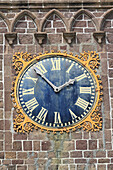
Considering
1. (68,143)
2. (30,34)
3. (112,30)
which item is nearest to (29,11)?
(30,34)

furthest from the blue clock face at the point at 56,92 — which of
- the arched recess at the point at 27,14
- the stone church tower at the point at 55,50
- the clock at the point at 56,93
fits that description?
the arched recess at the point at 27,14

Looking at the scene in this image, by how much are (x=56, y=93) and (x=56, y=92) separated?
0.07ft

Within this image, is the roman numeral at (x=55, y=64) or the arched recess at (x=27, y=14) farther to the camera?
the arched recess at (x=27, y=14)

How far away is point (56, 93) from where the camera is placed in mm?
17547

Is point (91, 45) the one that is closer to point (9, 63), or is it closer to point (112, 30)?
point (112, 30)

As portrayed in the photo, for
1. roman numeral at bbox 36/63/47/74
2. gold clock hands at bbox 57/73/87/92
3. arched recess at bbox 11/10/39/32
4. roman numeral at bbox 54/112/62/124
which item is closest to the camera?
roman numeral at bbox 54/112/62/124

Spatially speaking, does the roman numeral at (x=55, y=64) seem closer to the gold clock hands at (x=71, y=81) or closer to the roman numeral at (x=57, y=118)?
the gold clock hands at (x=71, y=81)

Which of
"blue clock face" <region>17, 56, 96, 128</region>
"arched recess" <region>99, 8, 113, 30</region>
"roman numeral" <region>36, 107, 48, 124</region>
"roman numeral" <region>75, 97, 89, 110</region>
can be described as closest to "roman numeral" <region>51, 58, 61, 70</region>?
"blue clock face" <region>17, 56, 96, 128</region>

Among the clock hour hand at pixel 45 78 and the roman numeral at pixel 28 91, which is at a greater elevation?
the clock hour hand at pixel 45 78

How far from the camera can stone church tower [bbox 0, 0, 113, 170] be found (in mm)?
17312

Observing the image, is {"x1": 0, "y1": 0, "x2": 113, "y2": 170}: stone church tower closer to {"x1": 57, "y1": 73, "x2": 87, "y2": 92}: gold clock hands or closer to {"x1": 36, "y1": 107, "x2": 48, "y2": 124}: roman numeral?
{"x1": 36, "y1": 107, "x2": 48, "y2": 124}: roman numeral

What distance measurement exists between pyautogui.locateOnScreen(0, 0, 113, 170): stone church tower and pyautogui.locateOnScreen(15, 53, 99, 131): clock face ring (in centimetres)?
21

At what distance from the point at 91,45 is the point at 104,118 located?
1.69 m

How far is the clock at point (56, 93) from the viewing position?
57.3 feet
